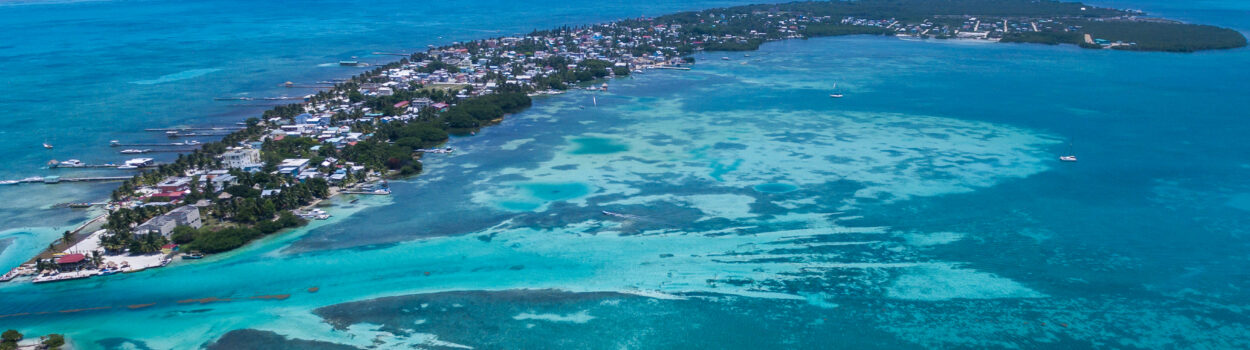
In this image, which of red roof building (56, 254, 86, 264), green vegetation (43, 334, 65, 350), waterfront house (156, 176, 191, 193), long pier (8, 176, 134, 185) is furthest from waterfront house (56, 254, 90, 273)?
long pier (8, 176, 134, 185)

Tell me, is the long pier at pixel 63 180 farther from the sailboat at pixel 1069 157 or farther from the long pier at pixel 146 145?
the sailboat at pixel 1069 157

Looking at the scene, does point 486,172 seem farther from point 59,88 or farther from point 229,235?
point 59,88

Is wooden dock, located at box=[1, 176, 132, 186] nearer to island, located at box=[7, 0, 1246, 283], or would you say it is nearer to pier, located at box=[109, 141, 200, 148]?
island, located at box=[7, 0, 1246, 283]

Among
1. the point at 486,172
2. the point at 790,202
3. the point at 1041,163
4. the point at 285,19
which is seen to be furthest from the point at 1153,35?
the point at 285,19

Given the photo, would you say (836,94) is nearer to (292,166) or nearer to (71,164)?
(292,166)

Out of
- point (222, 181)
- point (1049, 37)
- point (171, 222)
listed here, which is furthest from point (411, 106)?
point (1049, 37)

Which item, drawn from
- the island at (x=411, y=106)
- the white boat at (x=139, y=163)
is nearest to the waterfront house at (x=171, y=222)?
the island at (x=411, y=106)
